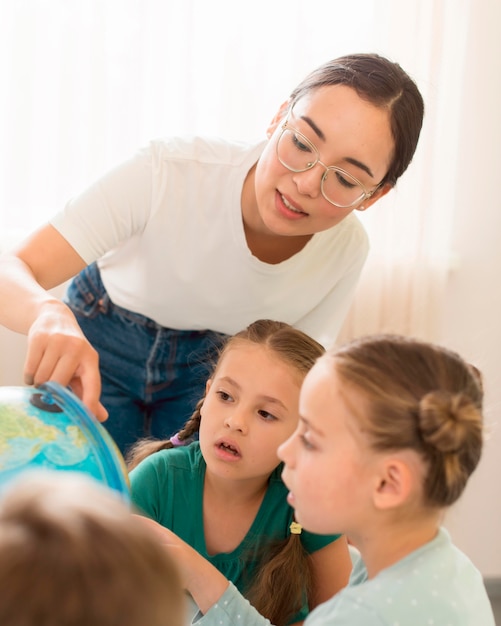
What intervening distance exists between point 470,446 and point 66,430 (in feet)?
1.55

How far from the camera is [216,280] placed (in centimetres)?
177

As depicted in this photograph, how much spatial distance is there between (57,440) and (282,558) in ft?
1.81

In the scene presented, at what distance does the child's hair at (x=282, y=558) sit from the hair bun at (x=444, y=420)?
498 mm

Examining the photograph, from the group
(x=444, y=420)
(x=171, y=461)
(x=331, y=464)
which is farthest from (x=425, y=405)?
(x=171, y=461)

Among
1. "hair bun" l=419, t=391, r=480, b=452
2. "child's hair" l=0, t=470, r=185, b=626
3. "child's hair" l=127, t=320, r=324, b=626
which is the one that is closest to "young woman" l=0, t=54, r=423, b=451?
"child's hair" l=127, t=320, r=324, b=626

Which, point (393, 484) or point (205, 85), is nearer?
point (393, 484)

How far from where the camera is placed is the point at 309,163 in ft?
5.03

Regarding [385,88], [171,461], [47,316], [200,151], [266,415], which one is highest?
[385,88]

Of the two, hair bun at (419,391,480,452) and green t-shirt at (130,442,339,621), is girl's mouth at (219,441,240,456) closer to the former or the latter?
green t-shirt at (130,442,339,621)

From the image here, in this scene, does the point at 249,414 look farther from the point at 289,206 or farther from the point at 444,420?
the point at 444,420

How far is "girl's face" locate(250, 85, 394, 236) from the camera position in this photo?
152cm

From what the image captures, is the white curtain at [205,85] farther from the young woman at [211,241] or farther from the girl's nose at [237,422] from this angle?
the girl's nose at [237,422]

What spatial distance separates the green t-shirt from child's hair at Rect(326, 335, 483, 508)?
0.51 meters

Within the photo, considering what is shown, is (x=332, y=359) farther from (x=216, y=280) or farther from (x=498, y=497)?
(x=498, y=497)
